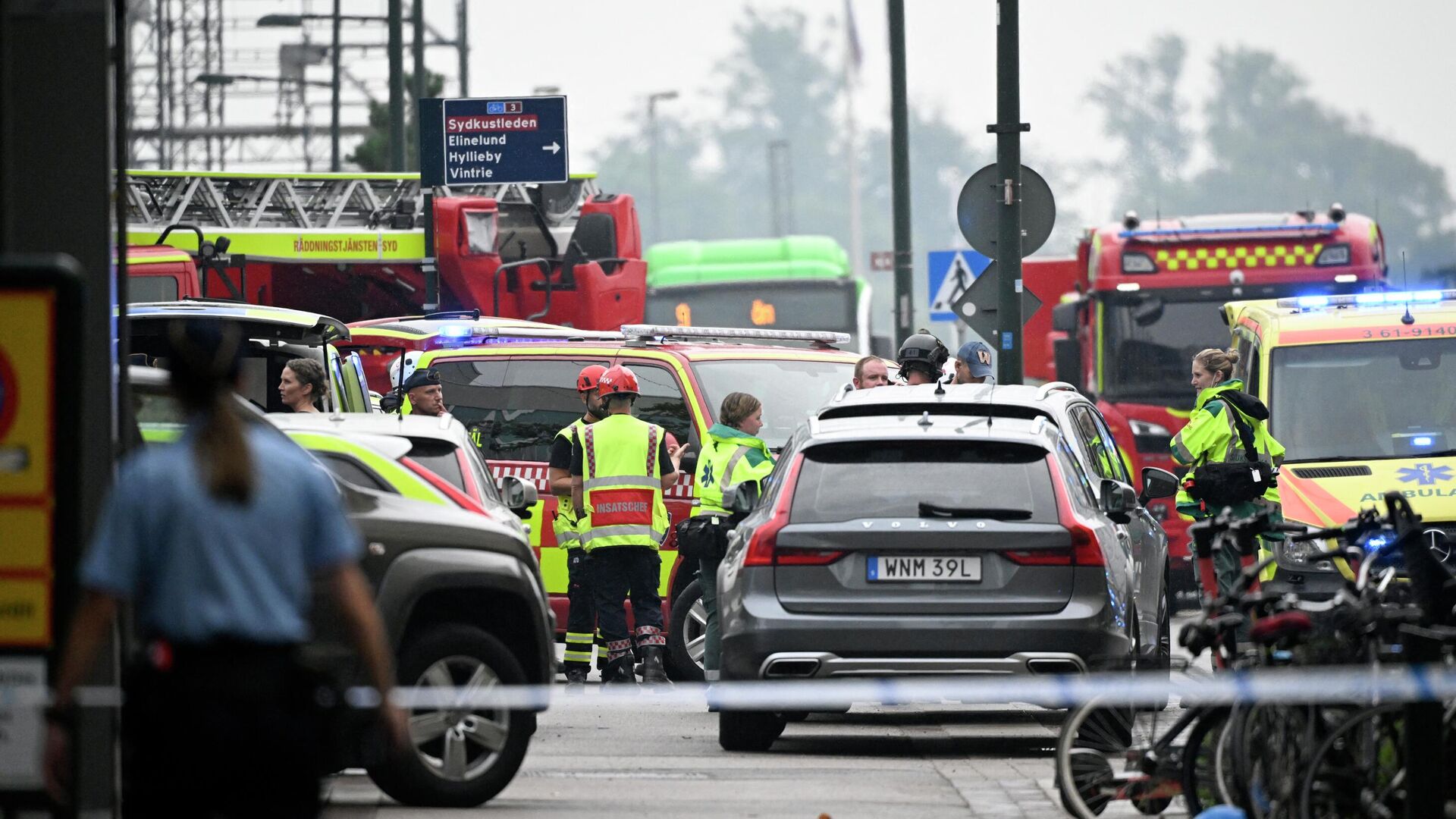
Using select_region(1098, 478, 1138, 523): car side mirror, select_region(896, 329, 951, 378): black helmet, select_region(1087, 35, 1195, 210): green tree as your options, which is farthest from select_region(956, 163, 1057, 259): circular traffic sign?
select_region(1087, 35, 1195, 210): green tree

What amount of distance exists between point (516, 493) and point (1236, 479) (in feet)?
13.5

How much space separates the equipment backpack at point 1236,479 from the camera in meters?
13.7

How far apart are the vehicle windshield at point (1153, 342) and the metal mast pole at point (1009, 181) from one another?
4.82 m

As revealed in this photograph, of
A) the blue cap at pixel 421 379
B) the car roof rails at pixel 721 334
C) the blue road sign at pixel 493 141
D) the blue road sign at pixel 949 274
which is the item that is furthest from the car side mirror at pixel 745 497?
the blue road sign at pixel 493 141

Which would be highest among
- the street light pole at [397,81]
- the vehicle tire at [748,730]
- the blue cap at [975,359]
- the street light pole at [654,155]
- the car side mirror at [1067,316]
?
the street light pole at [654,155]

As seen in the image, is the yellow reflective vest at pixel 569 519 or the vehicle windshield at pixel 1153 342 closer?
the yellow reflective vest at pixel 569 519

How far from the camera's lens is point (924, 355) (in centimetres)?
1497

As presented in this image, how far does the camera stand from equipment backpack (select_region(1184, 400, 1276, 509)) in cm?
1371

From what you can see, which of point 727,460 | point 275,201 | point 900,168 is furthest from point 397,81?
point 727,460

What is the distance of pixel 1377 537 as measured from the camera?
45.8 ft

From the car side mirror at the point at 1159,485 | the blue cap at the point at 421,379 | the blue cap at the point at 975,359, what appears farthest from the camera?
the blue cap at the point at 975,359

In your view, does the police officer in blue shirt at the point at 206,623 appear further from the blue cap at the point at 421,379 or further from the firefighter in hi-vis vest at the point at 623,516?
the blue cap at the point at 421,379

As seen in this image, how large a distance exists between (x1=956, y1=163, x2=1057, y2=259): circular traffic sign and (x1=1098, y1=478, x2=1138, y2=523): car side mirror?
6.04 metres

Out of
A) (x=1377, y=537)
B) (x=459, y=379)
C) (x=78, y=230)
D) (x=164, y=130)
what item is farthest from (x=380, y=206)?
(x=164, y=130)
